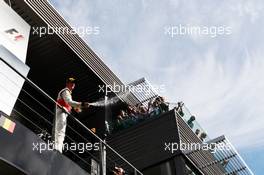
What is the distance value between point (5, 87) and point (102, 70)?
17.8ft

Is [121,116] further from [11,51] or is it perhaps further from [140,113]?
[11,51]

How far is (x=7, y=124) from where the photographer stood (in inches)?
273

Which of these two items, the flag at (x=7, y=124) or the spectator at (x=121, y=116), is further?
the spectator at (x=121, y=116)

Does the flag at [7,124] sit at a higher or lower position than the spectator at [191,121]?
lower

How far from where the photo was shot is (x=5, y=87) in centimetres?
923

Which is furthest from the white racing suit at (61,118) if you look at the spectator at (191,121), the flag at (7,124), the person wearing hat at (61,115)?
the spectator at (191,121)

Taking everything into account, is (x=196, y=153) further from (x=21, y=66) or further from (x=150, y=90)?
(x=21, y=66)

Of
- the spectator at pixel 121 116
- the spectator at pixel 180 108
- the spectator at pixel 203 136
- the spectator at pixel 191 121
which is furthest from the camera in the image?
the spectator at pixel 203 136

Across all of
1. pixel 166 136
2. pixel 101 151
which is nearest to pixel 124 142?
pixel 166 136

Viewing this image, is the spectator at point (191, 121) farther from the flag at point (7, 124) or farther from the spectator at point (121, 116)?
the flag at point (7, 124)
